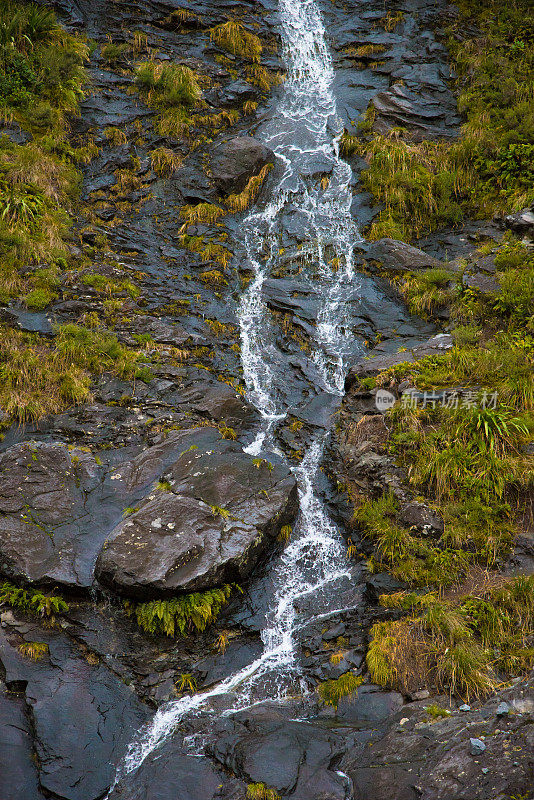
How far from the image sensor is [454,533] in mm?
6535

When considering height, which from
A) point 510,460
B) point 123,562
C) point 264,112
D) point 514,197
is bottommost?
point 123,562

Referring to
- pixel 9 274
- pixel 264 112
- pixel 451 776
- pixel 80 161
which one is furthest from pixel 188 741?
pixel 264 112

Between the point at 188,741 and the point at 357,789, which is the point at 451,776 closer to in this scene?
the point at 357,789

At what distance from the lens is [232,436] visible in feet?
28.0

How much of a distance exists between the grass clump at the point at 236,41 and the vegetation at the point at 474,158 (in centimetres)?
518

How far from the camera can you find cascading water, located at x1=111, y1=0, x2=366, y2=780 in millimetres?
5938

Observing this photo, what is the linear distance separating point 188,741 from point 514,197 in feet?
36.7

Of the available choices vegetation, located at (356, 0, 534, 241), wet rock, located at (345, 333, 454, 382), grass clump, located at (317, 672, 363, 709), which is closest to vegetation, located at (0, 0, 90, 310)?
wet rock, located at (345, 333, 454, 382)

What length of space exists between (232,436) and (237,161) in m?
7.60

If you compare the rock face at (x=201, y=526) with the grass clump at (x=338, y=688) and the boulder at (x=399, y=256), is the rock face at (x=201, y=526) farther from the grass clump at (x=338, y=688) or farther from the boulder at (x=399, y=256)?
the boulder at (x=399, y=256)

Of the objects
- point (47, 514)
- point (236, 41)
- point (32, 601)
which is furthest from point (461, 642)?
point (236, 41)

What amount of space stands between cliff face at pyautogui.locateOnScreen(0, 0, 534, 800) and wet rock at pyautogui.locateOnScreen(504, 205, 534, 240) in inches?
3.9

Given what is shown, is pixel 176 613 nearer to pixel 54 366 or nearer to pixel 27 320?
pixel 54 366

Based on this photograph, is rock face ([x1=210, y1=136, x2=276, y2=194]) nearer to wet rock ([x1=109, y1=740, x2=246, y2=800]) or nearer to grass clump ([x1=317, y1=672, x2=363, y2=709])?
grass clump ([x1=317, y1=672, x2=363, y2=709])
